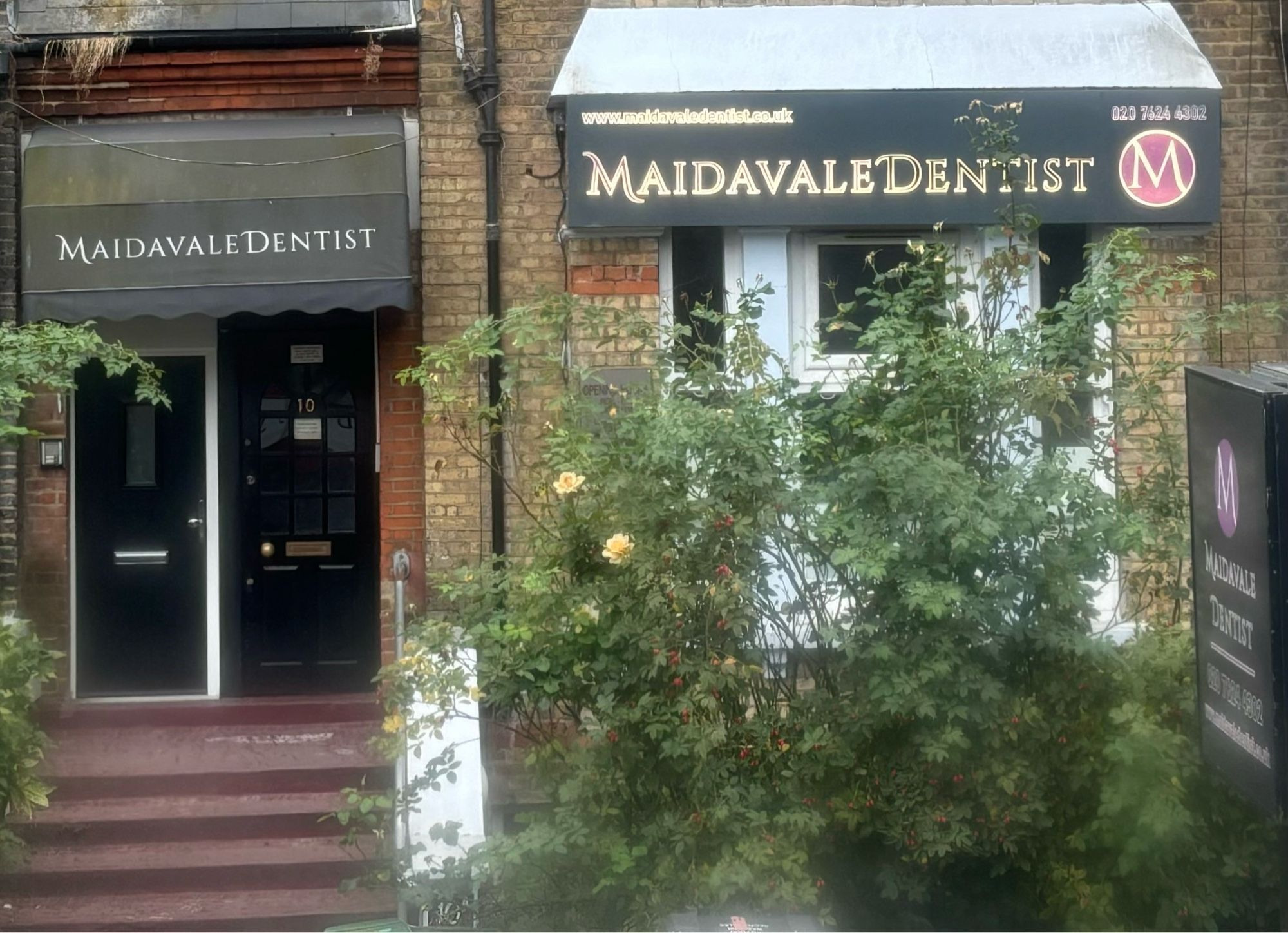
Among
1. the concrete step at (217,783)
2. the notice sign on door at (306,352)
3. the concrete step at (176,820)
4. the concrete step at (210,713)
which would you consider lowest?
the concrete step at (176,820)

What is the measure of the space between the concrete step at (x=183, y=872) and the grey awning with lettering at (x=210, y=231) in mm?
2747

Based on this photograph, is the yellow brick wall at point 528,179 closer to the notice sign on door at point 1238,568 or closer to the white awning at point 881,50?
the white awning at point 881,50

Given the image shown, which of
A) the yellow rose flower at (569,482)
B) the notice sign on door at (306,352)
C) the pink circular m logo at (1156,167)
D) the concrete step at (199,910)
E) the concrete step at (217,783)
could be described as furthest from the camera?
the notice sign on door at (306,352)

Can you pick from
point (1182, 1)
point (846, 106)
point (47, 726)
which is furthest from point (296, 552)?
point (1182, 1)

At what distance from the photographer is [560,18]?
761cm

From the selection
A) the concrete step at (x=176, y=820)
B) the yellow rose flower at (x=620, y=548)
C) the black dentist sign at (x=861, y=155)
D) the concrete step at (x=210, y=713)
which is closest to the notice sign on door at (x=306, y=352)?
the black dentist sign at (x=861, y=155)

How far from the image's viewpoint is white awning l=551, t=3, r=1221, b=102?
7.26 meters

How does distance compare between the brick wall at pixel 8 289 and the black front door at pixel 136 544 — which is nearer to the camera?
the brick wall at pixel 8 289

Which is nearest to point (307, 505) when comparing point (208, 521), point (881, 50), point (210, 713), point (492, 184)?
point (208, 521)

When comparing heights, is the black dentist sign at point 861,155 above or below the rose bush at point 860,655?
above

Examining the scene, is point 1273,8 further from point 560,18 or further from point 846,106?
A: point 560,18

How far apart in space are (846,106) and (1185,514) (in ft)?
10.4

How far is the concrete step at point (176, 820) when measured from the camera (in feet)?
21.5

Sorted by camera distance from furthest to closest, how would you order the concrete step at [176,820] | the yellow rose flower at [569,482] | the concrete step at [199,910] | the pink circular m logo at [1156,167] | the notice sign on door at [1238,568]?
the pink circular m logo at [1156,167] < the concrete step at [176,820] < the concrete step at [199,910] < the yellow rose flower at [569,482] < the notice sign on door at [1238,568]
